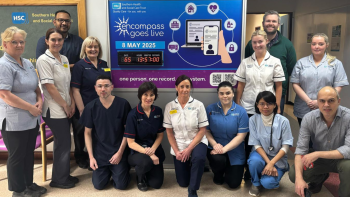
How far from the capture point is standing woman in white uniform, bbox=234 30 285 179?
253cm

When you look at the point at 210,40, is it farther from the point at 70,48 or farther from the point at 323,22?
the point at 323,22

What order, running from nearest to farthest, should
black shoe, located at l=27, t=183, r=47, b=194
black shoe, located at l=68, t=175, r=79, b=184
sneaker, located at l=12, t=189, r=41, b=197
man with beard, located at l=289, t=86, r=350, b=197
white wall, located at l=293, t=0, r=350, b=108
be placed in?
man with beard, located at l=289, t=86, r=350, b=197 < sneaker, located at l=12, t=189, r=41, b=197 < black shoe, located at l=27, t=183, r=47, b=194 < black shoe, located at l=68, t=175, r=79, b=184 < white wall, located at l=293, t=0, r=350, b=108

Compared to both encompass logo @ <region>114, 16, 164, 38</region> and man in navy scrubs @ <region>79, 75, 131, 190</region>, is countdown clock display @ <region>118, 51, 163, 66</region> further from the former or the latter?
man in navy scrubs @ <region>79, 75, 131, 190</region>

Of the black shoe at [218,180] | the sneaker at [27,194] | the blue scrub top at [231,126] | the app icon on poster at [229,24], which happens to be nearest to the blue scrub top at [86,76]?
the sneaker at [27,194]

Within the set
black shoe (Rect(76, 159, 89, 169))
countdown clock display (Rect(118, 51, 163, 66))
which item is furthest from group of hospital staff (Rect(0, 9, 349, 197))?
black shoe (Rect(76, 159, 89, 169))

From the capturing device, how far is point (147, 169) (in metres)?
2.47

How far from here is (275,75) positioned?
255 centimetres

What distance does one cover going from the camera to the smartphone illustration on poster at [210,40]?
9.03ft

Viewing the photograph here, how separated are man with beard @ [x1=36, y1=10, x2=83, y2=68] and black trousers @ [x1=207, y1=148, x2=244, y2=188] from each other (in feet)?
5.71

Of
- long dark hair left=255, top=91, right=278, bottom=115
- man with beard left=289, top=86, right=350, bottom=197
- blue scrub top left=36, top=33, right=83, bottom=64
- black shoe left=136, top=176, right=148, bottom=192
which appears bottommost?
black shoe left=136, top=176, right=148, bottom=192

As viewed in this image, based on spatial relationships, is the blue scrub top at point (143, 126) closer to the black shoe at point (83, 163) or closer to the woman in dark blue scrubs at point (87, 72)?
the woman in dark blue scrubs at point (87, 72)

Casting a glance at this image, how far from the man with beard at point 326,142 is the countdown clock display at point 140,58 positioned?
1512mm

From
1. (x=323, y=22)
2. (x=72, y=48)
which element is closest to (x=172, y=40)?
(x=72, y=48)

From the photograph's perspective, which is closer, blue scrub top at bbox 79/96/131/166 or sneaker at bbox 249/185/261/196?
sneaker at bbox 249/185/261/196
